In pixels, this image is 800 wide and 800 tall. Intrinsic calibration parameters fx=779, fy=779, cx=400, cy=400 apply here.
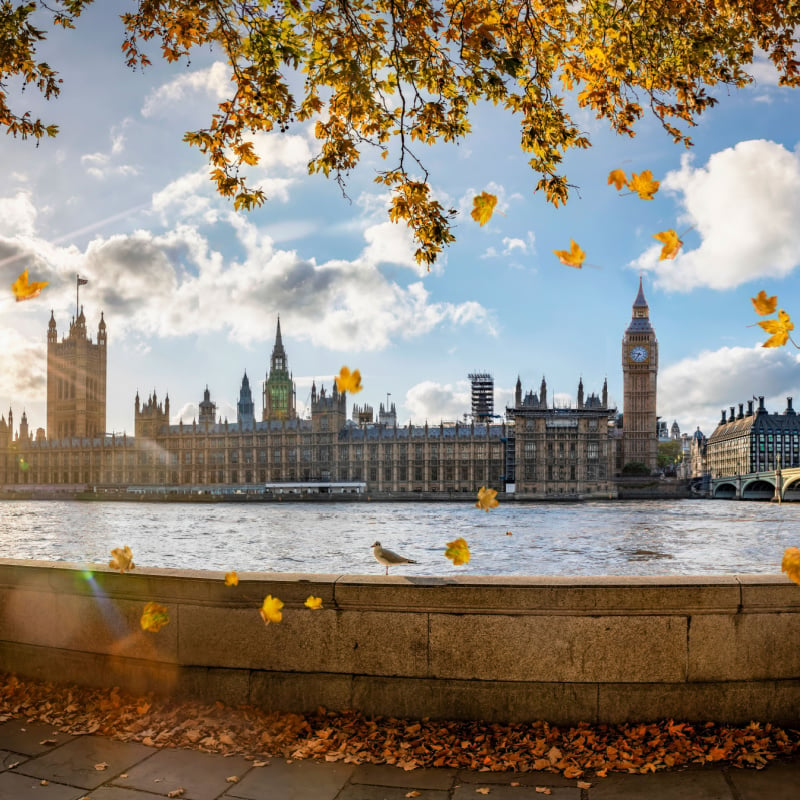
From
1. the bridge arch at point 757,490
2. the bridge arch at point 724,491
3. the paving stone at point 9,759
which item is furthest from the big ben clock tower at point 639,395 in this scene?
the paving stone at point 9,759

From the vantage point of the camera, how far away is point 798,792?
363 centimetres

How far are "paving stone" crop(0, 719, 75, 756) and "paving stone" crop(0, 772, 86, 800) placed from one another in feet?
1.17

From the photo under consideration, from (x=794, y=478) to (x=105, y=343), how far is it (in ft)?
395

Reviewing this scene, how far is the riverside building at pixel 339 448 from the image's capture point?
104625mm

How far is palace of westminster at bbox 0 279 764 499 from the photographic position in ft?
343

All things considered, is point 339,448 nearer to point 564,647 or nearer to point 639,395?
point 639,395

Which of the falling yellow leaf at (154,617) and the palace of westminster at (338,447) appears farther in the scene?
the palace of westminster at (338,447)

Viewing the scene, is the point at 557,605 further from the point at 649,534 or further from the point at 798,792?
the point at 649,534

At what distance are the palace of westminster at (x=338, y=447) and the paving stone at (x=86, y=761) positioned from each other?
96.6 meters

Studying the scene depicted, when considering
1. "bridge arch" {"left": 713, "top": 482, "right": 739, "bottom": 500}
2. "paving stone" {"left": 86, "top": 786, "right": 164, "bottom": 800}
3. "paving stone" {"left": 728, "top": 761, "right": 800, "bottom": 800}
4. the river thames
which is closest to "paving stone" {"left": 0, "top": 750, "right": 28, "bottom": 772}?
"paving stone" {"left": 86, "top": 786, "right": 164, "bottom": 800}

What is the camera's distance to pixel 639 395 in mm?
128625

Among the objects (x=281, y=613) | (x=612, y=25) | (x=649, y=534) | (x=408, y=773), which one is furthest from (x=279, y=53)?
(x=649, y=534)

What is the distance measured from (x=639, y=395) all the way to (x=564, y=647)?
129944mm

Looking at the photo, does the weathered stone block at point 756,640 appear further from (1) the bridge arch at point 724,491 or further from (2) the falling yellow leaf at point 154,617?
(1) the bridge arch at point 724,491
